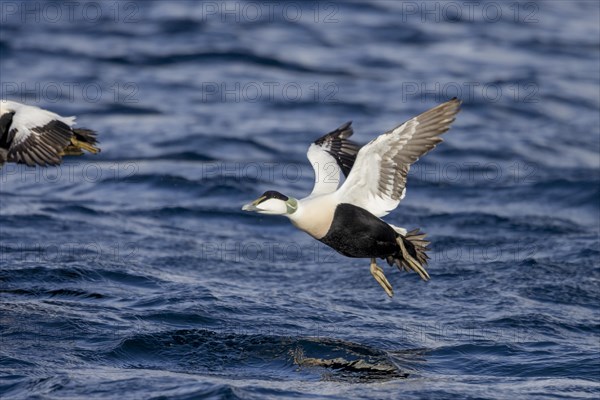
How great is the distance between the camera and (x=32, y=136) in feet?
34.1

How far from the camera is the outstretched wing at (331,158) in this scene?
9.40 metres

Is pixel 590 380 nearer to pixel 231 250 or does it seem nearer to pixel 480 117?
pixel 231 250

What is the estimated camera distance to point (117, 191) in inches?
612

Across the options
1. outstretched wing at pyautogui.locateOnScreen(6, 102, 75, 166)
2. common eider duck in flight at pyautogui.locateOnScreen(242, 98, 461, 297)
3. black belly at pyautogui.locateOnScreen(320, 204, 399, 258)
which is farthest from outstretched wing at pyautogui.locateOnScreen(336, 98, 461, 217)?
outstretched wing at pyautogui.locateOnScreen(6, 102, 75, 166)

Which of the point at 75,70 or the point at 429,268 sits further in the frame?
the point at 75,70

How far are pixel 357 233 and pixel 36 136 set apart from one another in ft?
11.1

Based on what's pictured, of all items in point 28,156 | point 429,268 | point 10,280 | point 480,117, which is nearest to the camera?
point 28,156

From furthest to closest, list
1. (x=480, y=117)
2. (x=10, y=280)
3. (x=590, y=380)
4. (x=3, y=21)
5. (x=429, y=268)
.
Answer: (x=3, y=21) → (x=480, y=117) → (x=429, y=268) → (x=10, y=280) → (x=590, y=380)

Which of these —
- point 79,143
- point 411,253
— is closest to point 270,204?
point 411,253

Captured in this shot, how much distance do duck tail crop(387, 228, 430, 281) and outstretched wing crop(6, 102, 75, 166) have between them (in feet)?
10.6

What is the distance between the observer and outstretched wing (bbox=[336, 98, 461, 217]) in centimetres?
851

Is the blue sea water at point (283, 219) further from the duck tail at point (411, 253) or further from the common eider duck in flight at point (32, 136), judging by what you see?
the common eider duck in flight at point (32, 136)

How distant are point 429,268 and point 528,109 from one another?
7803mm

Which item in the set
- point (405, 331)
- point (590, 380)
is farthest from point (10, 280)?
point (590, 380)
